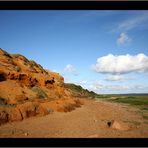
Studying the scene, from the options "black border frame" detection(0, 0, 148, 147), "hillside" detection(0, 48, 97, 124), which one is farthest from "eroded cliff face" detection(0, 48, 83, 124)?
"black border frame" detection(0, 0, 148, 147)

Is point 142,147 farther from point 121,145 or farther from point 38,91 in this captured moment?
point 38,91

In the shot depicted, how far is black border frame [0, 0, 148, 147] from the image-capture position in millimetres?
6746
